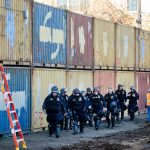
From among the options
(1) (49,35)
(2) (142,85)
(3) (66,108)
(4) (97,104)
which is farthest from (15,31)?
(2) (142,85)

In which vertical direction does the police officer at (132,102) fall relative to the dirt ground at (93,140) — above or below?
above

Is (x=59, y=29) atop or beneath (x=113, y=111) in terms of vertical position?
atop

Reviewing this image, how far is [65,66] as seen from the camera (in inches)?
861

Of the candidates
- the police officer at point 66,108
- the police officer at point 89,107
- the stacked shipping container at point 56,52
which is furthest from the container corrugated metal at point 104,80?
the police officer at point 66,108

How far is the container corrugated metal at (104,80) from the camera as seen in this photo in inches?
985

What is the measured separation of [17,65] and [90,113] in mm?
4449

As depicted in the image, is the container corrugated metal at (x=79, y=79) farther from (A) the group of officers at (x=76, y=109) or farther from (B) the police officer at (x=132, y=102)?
(B) the police officer at (x=132, y=102)

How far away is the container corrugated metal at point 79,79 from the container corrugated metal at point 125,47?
12.8 ft

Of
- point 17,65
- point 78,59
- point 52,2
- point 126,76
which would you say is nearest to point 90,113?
point 78,59

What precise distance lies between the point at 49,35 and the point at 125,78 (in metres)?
9.06

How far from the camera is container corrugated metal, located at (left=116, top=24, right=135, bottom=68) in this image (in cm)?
2788

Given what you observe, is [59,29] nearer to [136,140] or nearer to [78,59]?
[78,59]

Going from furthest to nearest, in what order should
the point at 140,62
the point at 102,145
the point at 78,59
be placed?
the point at 140,62, the point at 78,59, the point at 102,145

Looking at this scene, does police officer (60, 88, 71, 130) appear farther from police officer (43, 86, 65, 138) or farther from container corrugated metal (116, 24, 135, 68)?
container corrugated metal (116, 24, 135, 68)
